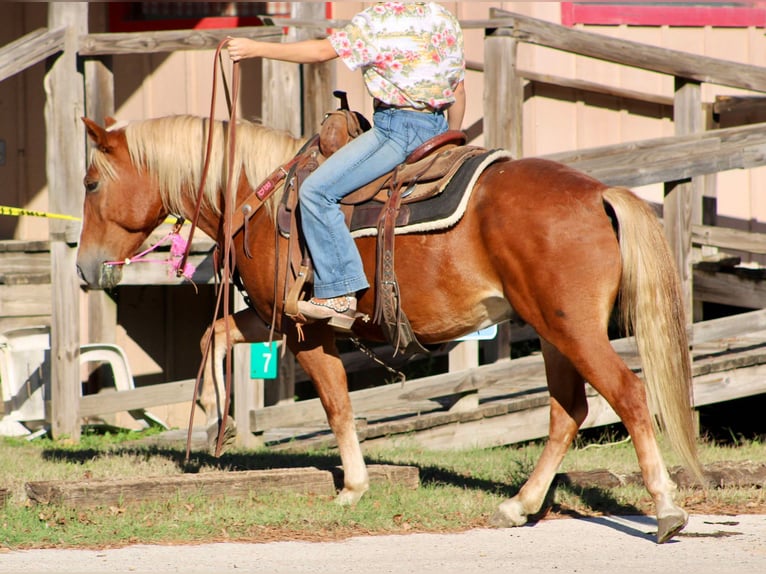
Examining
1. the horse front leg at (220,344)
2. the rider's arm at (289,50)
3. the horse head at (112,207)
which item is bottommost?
the horse front leg at (220,344)

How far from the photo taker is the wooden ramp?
8.30m

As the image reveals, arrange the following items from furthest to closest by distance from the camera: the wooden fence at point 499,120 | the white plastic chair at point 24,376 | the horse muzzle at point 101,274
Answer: the white plastic chair at point 24,376 → the wooden fence at point 499,120 → the horse muzzle at point 101,274

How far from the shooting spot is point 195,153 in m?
6.05

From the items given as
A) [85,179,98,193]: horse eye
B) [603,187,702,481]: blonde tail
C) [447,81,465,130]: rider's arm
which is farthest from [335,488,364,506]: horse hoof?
[85,179,98,193]: horse eye

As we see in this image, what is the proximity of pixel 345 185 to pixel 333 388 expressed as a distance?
1142 millimetres

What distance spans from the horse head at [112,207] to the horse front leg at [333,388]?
1079 mm

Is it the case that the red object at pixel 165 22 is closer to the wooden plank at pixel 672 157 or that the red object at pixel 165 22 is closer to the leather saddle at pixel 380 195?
the wooden plank at pixel 672 157

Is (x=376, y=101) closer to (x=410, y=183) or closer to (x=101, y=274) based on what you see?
(x=410, y=183)

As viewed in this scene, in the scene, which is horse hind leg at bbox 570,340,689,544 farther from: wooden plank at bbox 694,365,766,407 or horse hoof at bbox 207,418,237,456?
wooden plank at bbox 694,365,766,407

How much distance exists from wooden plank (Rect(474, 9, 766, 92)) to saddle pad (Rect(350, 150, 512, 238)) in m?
2.84

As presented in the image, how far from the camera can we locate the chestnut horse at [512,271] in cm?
513

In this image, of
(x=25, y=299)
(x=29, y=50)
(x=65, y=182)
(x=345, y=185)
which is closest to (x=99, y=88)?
(x=29, y=50)

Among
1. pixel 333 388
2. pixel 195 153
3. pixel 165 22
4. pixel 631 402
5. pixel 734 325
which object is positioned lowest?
pixel 734 325

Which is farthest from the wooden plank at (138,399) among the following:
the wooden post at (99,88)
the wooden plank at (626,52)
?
the wooden plank at (626,52)
